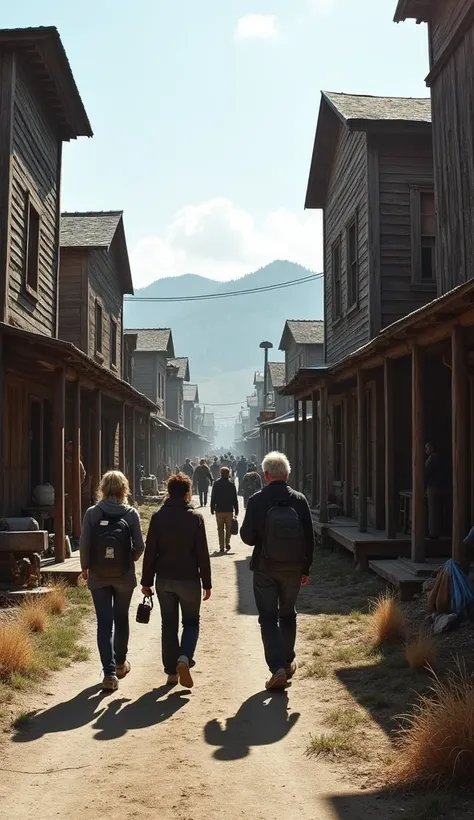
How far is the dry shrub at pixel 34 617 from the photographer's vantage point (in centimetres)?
820

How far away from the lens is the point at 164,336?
4675 centimetres

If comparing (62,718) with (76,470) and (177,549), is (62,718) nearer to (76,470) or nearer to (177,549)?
(177,549)

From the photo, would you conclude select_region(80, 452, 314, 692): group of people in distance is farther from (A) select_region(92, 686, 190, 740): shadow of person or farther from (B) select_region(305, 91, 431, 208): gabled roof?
(B) select_region(305, 91, 431, 208): gabled roof

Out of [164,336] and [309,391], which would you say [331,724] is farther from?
[164,336]

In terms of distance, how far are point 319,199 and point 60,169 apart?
8300mm

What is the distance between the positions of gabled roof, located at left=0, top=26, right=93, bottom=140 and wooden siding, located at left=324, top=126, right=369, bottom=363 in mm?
5831

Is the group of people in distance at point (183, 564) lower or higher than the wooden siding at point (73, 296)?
lower

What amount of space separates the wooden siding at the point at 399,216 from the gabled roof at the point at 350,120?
15.3 inches

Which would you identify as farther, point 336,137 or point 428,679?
point 336,137

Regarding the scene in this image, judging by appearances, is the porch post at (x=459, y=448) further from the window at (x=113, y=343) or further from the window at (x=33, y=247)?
the window at (x=113, y=343)

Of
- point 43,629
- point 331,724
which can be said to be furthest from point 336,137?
point 331,724

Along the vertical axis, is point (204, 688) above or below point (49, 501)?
below

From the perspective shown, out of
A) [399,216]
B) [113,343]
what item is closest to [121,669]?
[399,216]

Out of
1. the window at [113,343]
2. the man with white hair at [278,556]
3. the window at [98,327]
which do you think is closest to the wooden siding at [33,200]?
the window at [98,327]
